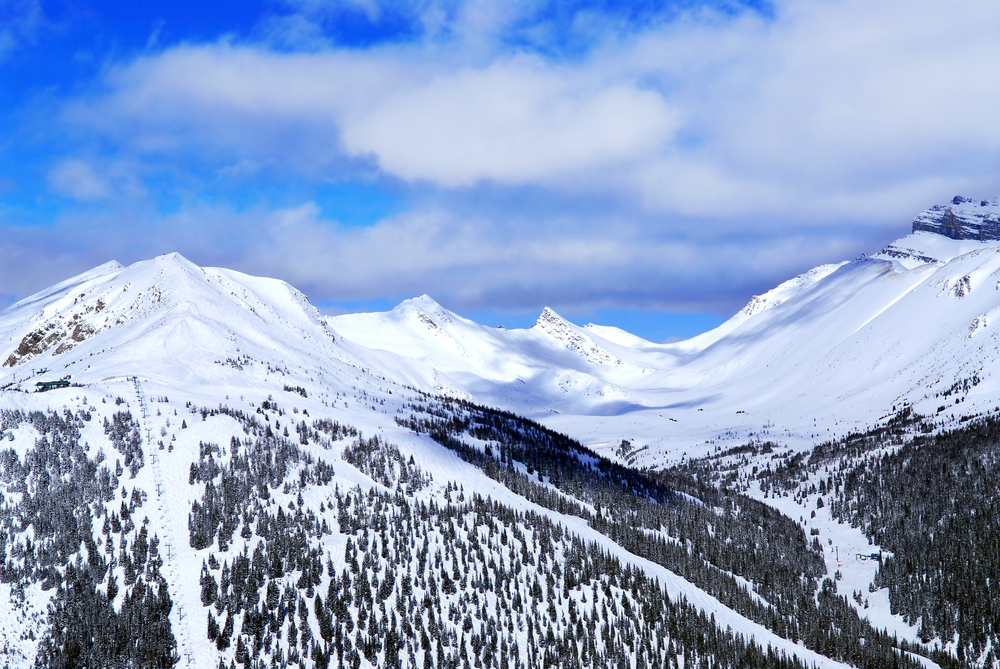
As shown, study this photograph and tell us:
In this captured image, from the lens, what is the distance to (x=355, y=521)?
202 ft

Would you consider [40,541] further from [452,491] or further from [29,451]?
[452,491]

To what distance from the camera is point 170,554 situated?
171ft

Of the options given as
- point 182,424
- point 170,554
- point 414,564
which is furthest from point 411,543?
point 182,424

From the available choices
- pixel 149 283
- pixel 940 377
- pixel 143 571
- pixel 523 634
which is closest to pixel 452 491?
pixel 523 634

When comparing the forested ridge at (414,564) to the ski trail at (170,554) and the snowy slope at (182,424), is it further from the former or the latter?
the ski trail at (170,554)

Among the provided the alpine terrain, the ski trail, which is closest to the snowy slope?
the ski trail

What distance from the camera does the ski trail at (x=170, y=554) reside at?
45.2 metres

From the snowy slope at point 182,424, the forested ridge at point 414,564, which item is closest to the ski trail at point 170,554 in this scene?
the snowy slope at point 182,424

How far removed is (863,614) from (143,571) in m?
66.7

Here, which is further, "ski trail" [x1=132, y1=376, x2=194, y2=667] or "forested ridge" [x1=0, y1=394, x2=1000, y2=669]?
"forested ridge" [x1=0, y1=394, x2=1000, y2=669]

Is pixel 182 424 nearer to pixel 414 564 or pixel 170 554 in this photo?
pixel 170 554

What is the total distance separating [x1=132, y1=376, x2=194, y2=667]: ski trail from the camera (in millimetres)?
45181

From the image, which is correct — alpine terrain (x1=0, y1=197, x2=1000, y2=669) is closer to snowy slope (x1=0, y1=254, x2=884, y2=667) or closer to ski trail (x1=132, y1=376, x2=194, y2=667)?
ski trail (x1=132, y1=376, x2=194, y2=667)

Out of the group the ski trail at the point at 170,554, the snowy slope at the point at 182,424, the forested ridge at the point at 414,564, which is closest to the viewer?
the ski trail at the point at 170,554
